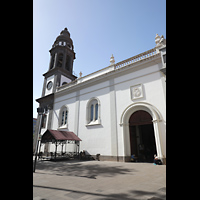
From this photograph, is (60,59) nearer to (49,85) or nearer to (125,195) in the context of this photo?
(49,85)

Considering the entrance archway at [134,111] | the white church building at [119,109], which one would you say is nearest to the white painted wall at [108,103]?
the white church building at [119,109]

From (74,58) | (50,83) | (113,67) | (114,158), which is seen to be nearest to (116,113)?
(114,158)

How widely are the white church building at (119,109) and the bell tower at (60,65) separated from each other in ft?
12.3

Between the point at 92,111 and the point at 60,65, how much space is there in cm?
1358

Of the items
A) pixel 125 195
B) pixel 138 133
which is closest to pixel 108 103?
pixel 138 133

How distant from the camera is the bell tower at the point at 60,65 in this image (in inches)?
926

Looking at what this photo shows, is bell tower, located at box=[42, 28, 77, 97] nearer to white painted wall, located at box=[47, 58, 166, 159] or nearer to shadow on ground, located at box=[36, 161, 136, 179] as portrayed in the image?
white painted wall, located at box=[47, 58, 166, 159]

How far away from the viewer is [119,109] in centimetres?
1404

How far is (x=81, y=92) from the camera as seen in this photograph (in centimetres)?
1848
